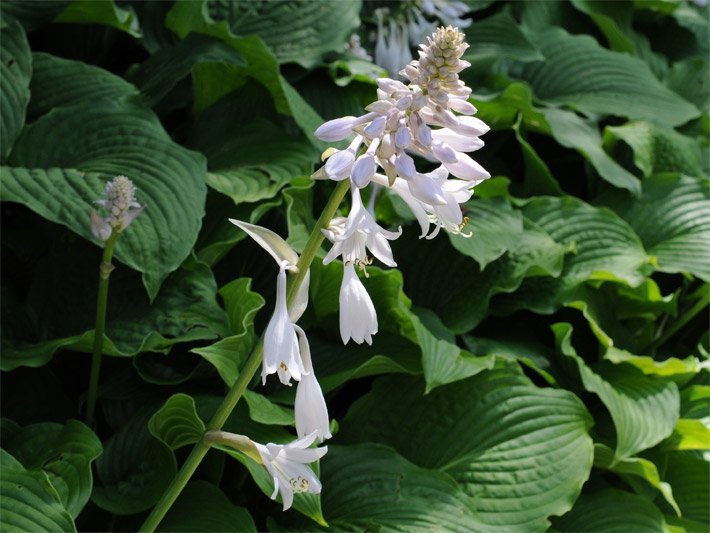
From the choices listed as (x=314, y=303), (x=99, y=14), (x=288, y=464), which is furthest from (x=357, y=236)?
(x=99, y=14)

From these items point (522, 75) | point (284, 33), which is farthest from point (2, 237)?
point (522, 75)

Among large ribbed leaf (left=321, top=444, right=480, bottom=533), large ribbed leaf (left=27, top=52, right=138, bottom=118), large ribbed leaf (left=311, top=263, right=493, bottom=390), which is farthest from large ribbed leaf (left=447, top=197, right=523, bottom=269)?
large ribbed leaf (left=27, top=52, right=138, bottom=118)

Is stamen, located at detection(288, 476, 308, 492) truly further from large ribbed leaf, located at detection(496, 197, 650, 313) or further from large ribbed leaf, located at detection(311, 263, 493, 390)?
large ribbed leaf, located at detection(496, 197, 650, 313)

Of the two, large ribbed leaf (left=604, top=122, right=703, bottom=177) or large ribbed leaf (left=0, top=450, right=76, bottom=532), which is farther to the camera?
large ribbed leaf (left=604, top=122, right=703, bottom=177)

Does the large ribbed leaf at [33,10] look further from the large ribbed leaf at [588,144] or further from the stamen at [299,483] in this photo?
the stamen at [299,483]

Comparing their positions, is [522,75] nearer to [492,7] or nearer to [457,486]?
[492,7]
